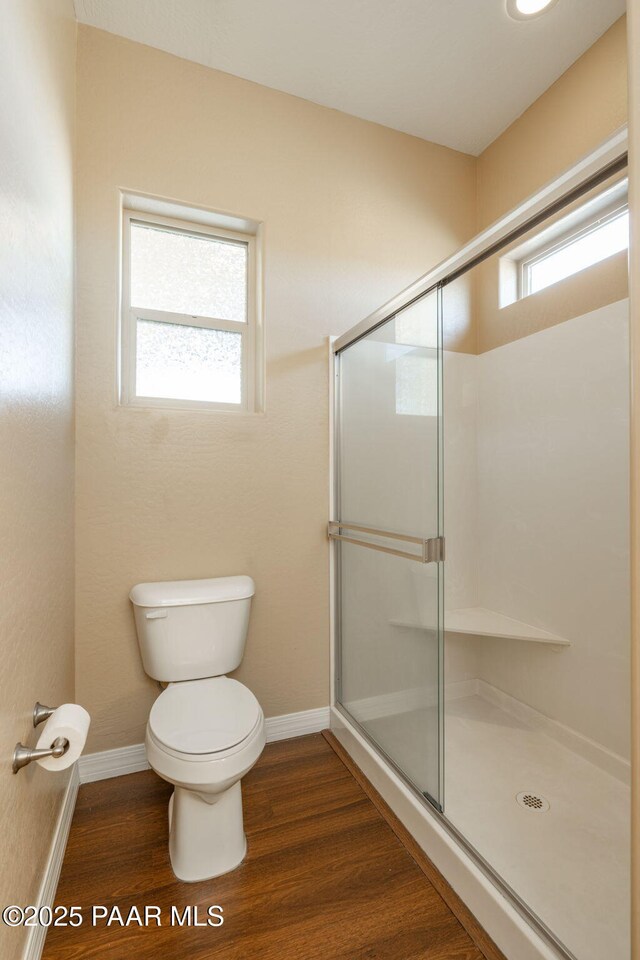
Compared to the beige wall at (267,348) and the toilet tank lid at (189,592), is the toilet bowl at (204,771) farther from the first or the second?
the beige wall at (267,348)

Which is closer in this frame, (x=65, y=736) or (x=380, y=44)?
(x=65, y=736)

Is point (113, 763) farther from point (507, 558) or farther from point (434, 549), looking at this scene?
point (507, 558)

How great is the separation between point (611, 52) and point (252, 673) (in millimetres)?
2797

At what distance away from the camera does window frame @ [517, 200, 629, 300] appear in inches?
43.0

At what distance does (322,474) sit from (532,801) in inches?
56.1

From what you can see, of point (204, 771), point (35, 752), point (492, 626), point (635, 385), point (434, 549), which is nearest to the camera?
point (635, 385)

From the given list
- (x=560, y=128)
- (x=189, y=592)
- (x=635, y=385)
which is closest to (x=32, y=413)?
(x=189, y=592)

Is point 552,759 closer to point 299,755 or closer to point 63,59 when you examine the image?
point 299,755

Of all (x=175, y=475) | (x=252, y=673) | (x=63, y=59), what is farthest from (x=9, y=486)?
(x=63, y=59)

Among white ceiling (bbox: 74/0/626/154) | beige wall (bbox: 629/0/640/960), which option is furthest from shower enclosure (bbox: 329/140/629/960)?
white ceiling (bbox: 74/0/626/154)

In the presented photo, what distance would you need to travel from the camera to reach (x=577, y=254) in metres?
1.57

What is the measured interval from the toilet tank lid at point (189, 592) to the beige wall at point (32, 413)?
0.83 ft

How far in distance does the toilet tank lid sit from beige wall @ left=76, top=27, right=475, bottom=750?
0.28 ft

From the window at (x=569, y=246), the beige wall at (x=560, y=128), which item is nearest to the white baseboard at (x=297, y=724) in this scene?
the window at (x=569, y=246)
